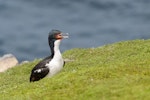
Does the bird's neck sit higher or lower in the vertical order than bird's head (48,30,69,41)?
lower

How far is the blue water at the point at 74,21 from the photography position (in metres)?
152

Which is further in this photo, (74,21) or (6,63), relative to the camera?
(74,21)

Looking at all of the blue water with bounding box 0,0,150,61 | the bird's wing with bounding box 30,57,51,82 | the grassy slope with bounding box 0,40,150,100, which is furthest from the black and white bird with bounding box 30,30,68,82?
the blue water with bounding box 0,0,150,61

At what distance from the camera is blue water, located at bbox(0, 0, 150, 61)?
151875mm

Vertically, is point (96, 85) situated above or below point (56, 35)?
below

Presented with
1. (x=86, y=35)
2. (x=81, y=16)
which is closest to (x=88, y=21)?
(x=81, y=16)

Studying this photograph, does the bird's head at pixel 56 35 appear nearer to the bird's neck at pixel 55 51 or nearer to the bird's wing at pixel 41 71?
the bird's neck at pixel 55 51

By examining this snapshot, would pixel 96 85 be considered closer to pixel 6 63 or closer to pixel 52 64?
pixel 52 64

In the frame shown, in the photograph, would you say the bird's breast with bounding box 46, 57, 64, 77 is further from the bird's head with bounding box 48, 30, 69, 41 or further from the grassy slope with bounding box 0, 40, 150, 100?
the bird's head with bounding box 48, 30, 69, 41

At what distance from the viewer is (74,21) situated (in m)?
164

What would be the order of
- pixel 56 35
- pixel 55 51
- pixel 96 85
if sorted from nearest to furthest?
1. pixel 96 85
2. pixel 55 51
3. pixel 56 35

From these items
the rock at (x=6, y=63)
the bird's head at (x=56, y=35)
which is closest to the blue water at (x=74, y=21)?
the rock at (x=6, y=63)

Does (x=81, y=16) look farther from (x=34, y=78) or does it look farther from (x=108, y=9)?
(x=34, y=78)

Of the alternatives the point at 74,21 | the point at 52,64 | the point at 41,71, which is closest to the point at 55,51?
the point at 52,64
